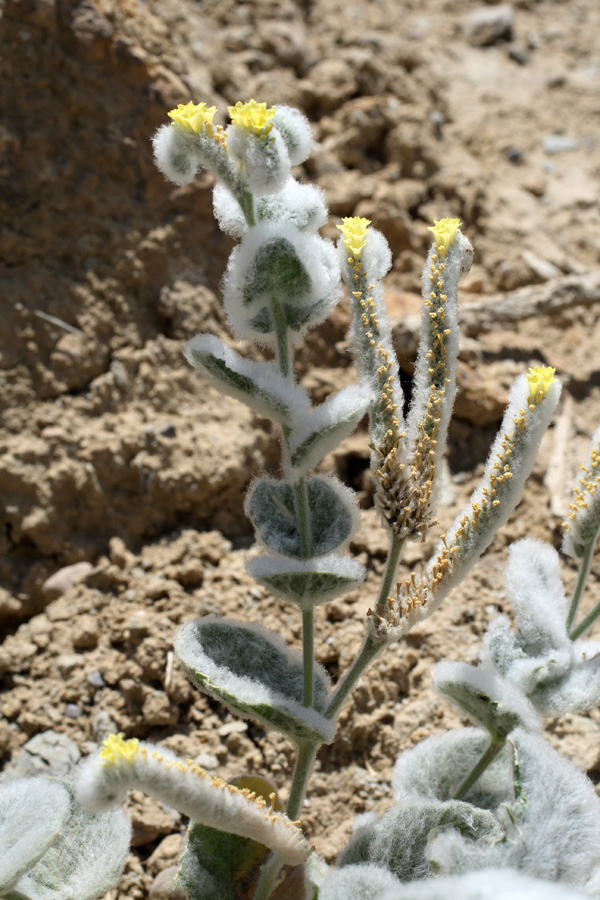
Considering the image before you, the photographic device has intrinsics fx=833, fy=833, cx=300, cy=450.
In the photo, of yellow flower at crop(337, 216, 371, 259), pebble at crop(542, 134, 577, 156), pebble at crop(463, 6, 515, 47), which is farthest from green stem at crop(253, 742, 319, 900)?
pebble at crop(463, 6, 515, 47)

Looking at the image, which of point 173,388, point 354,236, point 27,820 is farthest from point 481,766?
point 173,388

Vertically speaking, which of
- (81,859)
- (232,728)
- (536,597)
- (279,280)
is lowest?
(232,728)

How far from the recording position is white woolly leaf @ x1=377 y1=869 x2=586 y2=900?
1177 mm

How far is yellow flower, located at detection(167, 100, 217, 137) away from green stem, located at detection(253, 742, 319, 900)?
51.1 inches

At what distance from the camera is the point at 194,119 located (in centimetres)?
156

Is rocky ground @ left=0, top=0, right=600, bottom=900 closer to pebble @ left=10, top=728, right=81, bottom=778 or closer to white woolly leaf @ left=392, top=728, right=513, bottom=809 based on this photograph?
pebble @ left=10, top=728, right=81, bottom=778

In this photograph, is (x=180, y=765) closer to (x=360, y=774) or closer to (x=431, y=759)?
(x=431, y=759)

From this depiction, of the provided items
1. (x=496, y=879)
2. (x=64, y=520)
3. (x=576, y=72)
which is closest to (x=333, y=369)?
(x=64, y=520)

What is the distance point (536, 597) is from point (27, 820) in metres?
1.22

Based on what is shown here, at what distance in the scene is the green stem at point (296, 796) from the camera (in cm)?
175

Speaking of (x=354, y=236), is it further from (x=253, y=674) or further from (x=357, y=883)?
(x=357, y=883)

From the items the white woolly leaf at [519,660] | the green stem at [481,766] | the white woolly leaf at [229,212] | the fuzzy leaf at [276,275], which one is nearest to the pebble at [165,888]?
the green stem at [481,766]

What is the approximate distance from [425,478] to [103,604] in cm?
133

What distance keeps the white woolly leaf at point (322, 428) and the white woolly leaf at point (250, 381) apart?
0.10 ft
